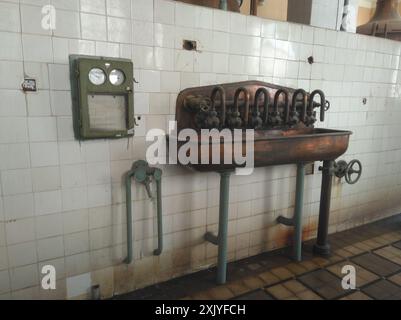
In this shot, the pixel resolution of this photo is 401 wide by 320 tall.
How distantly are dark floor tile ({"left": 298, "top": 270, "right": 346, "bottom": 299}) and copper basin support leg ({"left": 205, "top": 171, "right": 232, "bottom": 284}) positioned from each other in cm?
64

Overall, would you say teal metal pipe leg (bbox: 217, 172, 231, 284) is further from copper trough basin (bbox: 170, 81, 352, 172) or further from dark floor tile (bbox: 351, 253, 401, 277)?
dark floor tile (bbox: 351, 253, 401, 277)

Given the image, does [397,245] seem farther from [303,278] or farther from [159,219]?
[159,219]

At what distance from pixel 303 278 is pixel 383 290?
563mm

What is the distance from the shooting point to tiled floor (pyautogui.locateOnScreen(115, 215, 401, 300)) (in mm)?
2211

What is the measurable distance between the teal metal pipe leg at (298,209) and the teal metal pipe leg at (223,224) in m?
0.74

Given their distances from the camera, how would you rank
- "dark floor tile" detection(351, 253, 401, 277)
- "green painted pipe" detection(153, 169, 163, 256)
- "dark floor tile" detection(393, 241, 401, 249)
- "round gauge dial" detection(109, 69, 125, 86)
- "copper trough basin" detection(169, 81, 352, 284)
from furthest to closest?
"dark floor tile" detection(393, 241, 401, 249) < "dark floor tile" detection(351, 253, 401, 277) < "green painted pipe" detection(153, 169, 163, 256) < "copper trough basin" detection(169, 81, 352, 284) < "round gauge dial" detection(109, 69, 125, 86)

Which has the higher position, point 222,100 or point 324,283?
point 222,100

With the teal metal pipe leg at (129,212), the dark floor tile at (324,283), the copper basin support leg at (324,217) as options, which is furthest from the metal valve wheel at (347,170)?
the teal metal pipe leg at (129,212)

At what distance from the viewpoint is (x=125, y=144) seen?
2.04 metres

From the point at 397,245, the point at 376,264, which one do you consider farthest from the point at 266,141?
the point at 397,245

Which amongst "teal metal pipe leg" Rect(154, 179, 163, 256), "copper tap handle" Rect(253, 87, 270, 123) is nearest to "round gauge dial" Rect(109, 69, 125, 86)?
"teal metal pipe leg" Rect(154, 179, 163, 256)

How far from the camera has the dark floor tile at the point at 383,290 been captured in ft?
7.24

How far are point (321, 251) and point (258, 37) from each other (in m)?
1.94

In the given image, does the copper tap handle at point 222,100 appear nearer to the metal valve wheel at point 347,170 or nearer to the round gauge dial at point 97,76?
the round gauge dial at point 97,76
